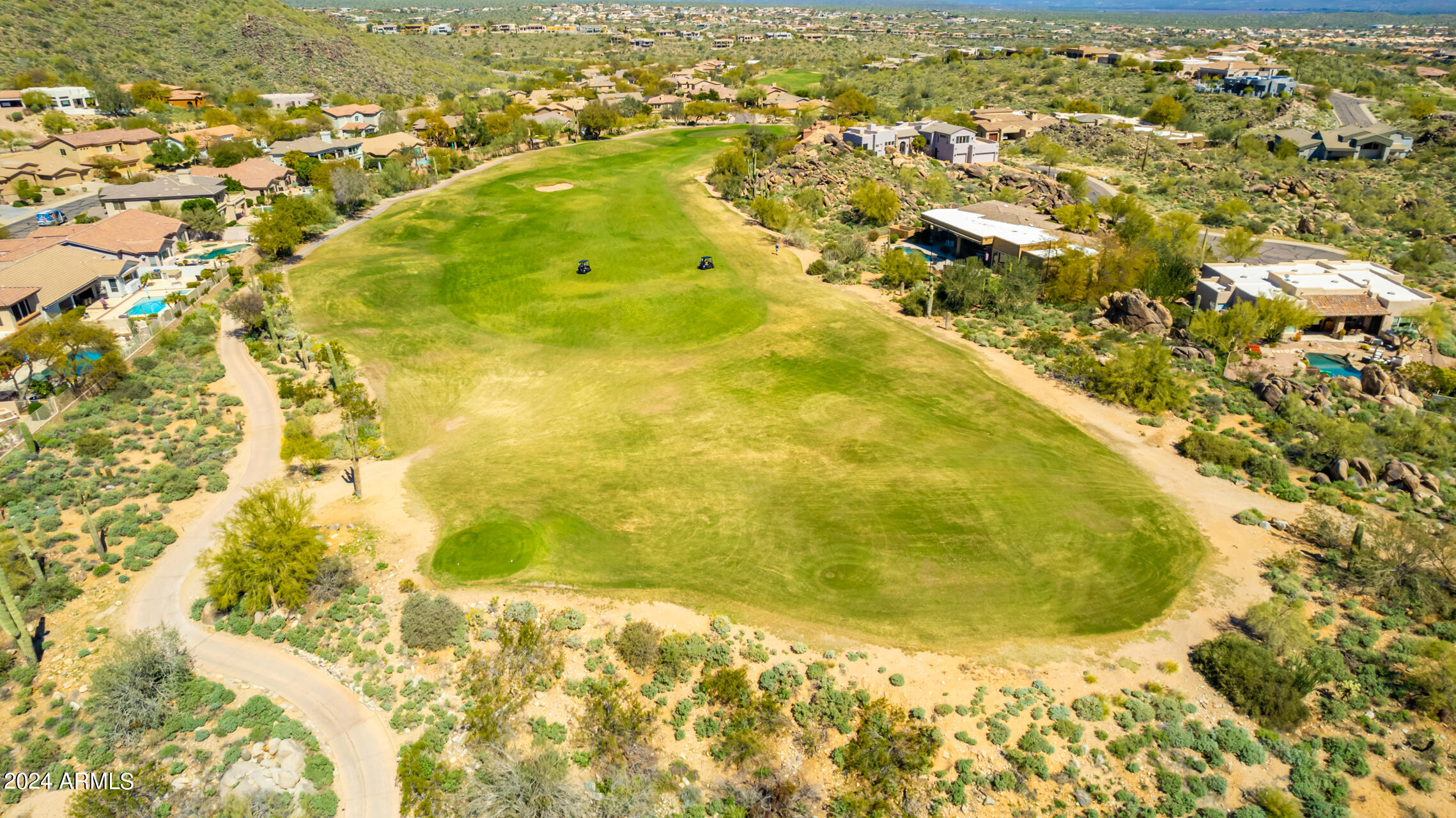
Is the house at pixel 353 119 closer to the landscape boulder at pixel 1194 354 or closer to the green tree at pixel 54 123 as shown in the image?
the green tree at pixel 54 123

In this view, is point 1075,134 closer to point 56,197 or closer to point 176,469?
point 176,469

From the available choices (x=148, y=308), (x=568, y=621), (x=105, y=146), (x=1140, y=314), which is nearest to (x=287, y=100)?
(x=105, y=146)

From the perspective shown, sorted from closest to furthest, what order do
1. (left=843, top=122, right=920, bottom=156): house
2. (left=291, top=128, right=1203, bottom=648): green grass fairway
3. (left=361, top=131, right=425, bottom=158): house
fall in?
(left=291, top=128, right=1203, bottom=648): green grass fairway, (left=843, top=122, right=920, bottom=156): house, (left=361, top=131, right=425, bottom=158): house

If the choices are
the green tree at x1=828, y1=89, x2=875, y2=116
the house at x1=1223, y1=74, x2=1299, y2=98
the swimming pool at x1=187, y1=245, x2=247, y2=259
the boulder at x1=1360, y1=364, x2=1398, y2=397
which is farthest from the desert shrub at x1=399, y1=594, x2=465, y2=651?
the house at x1=1223, y1=74, x2=1299, y2=98

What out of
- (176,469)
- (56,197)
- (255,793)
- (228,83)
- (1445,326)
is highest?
(228,83)

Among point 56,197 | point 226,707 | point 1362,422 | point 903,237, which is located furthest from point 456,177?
point 1362,422

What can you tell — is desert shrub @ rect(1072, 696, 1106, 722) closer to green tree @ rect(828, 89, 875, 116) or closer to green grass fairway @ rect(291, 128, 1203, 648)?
green grass fairway @ rect(291, 128, 1203, 648)

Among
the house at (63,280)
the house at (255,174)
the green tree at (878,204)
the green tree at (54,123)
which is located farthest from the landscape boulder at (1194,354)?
the green tree at (54,123)
